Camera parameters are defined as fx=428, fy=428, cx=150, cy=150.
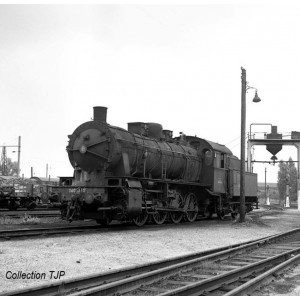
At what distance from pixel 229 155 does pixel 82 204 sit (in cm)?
1087

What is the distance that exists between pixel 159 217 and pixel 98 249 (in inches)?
291

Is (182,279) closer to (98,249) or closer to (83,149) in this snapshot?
(98,249)

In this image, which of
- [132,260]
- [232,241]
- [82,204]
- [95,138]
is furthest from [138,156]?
[132,260]

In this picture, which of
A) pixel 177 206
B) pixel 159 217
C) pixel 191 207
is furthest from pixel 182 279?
pixel 191 207

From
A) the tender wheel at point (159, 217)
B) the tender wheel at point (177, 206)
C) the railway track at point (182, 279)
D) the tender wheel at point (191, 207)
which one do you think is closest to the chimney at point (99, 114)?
the tender wheel at point (159, 217)

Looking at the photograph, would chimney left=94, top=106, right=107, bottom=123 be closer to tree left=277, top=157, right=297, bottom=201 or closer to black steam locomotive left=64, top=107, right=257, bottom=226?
black steam locomotive left=64, top=107, right=257, bottom=226

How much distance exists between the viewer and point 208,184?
66.8ft

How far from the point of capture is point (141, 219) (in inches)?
649

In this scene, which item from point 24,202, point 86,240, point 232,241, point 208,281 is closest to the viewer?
point 208,281

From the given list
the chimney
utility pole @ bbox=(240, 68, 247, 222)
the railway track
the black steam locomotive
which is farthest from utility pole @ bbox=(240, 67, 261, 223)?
the railway track

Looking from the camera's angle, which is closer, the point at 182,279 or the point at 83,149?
the point at 182,279

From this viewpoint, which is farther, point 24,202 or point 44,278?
point 24,202

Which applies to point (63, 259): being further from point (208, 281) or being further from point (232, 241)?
point (232, 241)

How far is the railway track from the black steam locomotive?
5550 mm
